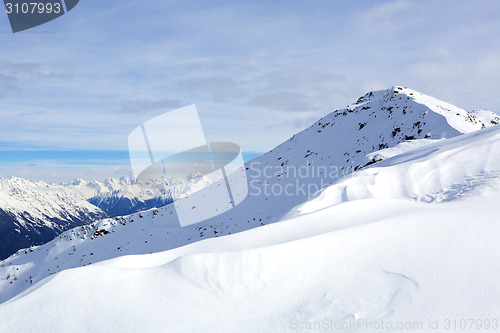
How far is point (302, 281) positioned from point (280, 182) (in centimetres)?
2421

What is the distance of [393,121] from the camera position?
31188 millimetres

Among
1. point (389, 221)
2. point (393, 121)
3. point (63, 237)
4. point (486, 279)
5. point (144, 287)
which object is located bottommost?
point (63, 237)

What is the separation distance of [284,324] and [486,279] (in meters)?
3.37

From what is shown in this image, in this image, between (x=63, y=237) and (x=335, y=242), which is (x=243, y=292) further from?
(x=63, y=237)

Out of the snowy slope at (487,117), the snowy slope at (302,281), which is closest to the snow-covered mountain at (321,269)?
the snowy slope at (302,281)

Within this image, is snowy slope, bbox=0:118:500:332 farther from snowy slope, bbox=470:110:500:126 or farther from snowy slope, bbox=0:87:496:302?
snowy slope, bbox=470:110:500:126

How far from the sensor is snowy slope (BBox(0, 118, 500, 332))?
14.9 ft

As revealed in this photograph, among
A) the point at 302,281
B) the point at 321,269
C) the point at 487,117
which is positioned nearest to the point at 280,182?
the point at 321,269

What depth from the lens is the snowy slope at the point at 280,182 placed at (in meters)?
21.7

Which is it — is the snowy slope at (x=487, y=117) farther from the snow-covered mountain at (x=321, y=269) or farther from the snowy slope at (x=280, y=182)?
the snow-covered mountain at (x=321, y=269)

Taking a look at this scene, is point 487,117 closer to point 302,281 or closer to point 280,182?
point 280,182

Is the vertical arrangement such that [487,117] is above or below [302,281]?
below

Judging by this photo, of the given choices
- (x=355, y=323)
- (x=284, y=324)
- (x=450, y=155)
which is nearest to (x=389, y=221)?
(x=355, y=323)

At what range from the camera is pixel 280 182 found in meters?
29.5
